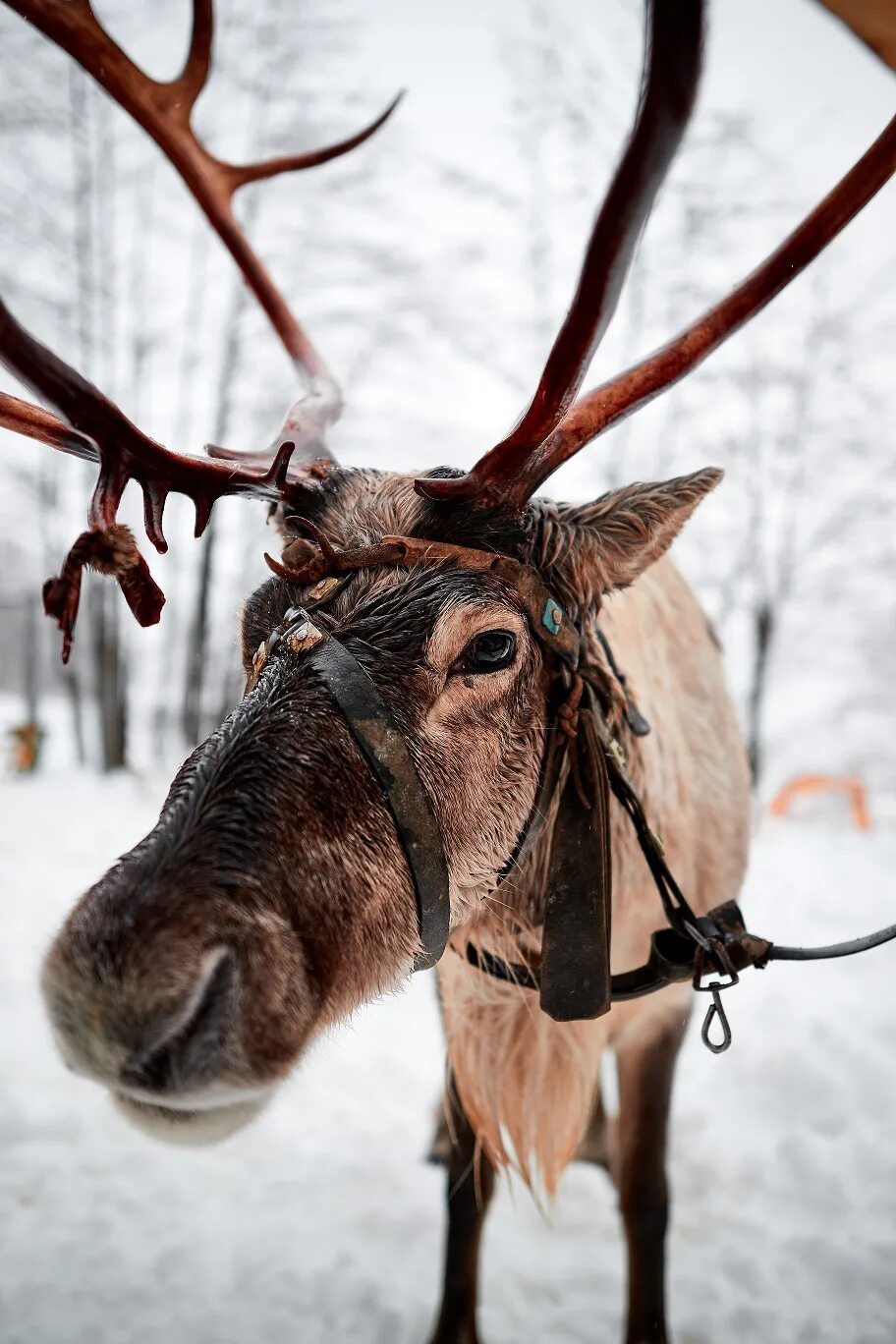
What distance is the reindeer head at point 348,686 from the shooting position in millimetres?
1094

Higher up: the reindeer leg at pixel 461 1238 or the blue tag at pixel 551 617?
the blue tag at pixel 551 617

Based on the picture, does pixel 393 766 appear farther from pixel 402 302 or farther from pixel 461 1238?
pixel 402 302

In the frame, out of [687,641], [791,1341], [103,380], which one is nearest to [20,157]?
[103,380]

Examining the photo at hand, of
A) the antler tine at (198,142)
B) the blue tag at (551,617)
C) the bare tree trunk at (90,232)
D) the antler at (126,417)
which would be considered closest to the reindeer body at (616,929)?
the blue tag at (551,617)

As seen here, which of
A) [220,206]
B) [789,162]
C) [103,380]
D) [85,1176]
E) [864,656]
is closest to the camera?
[220,206]

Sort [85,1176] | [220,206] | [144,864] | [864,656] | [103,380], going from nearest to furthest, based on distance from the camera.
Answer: [144,864] → [220,206] → [85,1176] → [103,380] → [864,656]

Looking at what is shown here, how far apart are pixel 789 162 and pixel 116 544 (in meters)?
9.41

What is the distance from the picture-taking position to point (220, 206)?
248 cm

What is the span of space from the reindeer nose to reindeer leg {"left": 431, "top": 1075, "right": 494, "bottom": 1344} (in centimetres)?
171

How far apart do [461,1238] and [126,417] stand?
2730mm

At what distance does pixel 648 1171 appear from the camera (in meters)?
2.46

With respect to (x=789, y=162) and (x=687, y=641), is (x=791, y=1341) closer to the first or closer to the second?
(x=687, y=641)

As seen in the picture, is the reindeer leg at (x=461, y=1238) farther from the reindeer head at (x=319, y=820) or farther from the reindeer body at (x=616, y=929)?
the reindeer head at (x=319, y=820)

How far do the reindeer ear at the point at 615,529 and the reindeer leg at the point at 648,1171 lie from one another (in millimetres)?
1533
